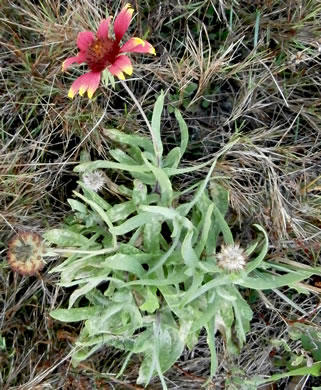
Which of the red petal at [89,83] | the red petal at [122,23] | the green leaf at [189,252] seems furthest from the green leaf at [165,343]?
the red petal at [122,23]

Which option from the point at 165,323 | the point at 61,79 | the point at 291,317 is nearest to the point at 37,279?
the point at 165,323

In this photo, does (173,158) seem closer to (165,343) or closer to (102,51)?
(102,51)

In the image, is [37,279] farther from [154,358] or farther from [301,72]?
[301,72]

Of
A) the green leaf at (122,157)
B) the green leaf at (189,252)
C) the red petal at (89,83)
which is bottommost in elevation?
the green leaf at (189,252)

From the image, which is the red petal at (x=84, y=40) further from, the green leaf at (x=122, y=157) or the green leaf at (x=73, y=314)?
the green leaf at (x=73, y=314)

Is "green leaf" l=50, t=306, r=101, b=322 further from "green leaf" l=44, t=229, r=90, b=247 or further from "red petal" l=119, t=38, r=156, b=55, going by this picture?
"red petal" l=119, t=38, r=156, b=55

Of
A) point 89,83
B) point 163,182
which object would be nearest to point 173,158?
point 163,182

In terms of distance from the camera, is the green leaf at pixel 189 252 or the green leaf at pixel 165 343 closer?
the green leaf at pixel 189 252

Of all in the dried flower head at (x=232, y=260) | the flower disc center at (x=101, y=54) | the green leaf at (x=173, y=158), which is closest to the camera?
the dried flower head at (x=232, y=260)
